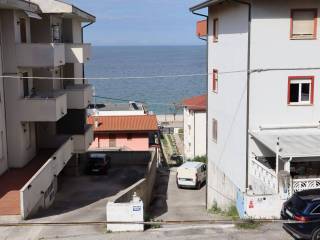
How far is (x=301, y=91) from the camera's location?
81.8 ft

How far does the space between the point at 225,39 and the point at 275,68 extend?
4746 millimetres

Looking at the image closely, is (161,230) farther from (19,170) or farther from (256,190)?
(19,170)

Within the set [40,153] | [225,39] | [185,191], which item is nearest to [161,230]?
[225,39]

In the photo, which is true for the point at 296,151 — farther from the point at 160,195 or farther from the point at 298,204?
the point at 160,195

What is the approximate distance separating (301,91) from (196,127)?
104ft

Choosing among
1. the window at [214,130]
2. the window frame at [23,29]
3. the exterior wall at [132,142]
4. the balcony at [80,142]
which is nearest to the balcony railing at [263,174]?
the window at [214,130]

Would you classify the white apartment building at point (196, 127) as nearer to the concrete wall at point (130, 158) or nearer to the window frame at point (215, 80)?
the concrete wall at point (130, 158)

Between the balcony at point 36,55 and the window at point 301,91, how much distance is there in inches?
489

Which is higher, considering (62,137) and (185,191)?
(62,137)

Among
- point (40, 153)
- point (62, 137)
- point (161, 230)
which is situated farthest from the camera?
point (62, 137)

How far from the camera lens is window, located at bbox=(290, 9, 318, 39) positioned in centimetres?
2414

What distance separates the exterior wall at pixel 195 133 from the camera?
5625 centimetres

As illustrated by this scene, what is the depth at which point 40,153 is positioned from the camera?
107ft

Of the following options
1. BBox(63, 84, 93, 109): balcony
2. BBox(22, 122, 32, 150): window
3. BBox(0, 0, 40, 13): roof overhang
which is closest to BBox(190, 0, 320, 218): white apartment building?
BBox(0, 0, 40, 13): roof overhang
